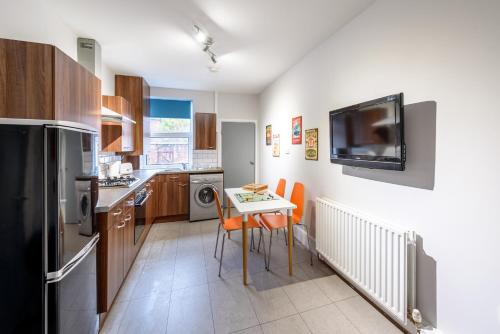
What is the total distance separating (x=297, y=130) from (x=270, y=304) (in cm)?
228

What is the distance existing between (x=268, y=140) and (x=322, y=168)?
201cm

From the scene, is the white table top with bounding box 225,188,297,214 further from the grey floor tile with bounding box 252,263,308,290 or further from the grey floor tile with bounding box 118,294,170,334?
the grey floor tile with bounding box 118,294,170,334

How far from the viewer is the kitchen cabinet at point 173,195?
399cm

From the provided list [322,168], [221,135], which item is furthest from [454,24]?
[221,135]

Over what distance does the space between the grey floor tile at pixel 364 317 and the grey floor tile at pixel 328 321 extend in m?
0.06

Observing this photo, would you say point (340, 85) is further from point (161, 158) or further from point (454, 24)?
point (161, 158)

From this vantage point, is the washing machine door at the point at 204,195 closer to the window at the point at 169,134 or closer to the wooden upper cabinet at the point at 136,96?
the window at the point at 169,134

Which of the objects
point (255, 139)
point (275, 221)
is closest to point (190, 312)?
point (275, 221)

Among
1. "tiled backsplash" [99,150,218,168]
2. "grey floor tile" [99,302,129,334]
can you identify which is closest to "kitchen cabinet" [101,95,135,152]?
"tiled backsplash" [99,150,218,168]

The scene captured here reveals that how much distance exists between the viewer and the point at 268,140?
4.49m

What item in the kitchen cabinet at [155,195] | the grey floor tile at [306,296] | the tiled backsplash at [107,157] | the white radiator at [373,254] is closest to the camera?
the white radiator at [373,254]

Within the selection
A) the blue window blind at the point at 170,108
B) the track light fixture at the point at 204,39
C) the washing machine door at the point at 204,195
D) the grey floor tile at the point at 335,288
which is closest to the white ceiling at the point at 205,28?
the track light fixture at the point at 204,39

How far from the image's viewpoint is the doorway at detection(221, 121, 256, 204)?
496cm

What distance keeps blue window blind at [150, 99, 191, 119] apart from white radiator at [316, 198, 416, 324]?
11.9ft
